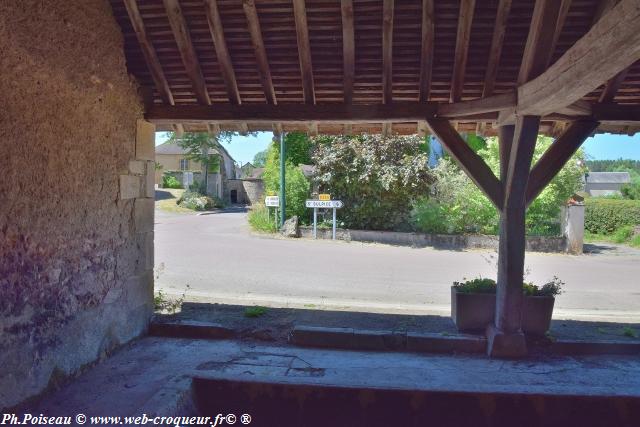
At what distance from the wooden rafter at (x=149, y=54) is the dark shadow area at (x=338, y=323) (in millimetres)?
2711

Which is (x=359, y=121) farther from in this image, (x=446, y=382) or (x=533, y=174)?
(x=446, y=382)

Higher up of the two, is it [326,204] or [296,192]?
[296,192]

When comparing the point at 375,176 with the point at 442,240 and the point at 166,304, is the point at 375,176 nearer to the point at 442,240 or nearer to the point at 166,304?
the point at 442,240

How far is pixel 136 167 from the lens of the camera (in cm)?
508

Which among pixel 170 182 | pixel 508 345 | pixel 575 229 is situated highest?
→ pixel 170 182

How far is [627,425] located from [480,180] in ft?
8.27

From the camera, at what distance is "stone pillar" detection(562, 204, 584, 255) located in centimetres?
1402

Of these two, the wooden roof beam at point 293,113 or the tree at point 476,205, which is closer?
the wooden roof beam at point 293,113

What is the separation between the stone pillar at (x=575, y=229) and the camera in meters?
14.0

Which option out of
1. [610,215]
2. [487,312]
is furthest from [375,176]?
[610,215]

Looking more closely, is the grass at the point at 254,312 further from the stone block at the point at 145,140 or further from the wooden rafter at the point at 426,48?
the wooden rafter at the point at 426,48

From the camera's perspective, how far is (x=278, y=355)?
482 cm

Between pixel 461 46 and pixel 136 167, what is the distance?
11.8 ft

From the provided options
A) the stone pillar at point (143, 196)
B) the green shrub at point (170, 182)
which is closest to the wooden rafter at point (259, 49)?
the stone pillar at point (143, 196)
